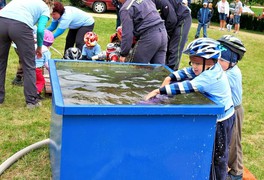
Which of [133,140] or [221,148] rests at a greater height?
[133,140]

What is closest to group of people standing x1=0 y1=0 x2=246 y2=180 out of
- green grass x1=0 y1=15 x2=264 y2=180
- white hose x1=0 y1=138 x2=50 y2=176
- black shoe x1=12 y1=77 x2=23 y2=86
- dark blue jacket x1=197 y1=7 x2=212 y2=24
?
green grass x1=0 y1=15 x2=264 y2=180

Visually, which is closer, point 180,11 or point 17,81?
point 180,11

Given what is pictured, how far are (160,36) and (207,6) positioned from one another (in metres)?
10.6

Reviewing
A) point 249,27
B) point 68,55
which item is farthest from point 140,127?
point 249,27

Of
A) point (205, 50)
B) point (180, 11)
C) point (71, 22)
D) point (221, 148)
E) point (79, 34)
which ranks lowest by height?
point (221, 148)

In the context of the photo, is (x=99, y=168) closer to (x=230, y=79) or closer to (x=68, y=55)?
(x=230, y=79)

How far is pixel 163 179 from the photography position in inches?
105

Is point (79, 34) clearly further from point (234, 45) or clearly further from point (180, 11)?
point (234, 45)

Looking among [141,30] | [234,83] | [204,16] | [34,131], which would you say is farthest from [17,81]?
[204,16]

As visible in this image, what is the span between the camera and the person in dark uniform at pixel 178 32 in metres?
5.77

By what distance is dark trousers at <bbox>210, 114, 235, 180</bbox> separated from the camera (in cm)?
296

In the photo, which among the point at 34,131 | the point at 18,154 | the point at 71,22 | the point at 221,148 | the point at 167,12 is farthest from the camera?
the point at 71,22

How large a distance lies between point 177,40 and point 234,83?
281 cm

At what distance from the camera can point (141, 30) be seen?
455 cm
